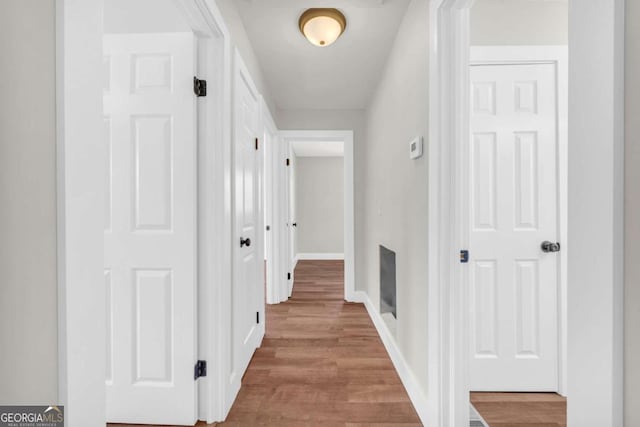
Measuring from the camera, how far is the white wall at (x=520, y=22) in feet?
6.33

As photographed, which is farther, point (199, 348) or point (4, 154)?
point (199, 348)

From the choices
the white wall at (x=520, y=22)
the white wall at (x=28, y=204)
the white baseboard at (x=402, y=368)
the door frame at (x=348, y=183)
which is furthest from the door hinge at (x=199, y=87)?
the door frame at (x=348, y=183)

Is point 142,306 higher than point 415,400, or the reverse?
point 142,306

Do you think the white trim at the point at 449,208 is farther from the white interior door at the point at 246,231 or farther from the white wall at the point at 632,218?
the white interior door at the point at 246,231

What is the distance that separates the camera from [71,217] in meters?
0.66

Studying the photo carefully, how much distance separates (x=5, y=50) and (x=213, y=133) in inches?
45.2

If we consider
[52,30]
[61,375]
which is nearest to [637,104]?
[52,30]

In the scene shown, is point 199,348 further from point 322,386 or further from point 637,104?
point 637,104

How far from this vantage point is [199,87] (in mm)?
1657

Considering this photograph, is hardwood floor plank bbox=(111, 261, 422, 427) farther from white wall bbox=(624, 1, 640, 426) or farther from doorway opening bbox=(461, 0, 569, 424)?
white wall bbox=(624, 1, 640, 426)

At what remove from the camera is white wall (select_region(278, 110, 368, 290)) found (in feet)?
13.1

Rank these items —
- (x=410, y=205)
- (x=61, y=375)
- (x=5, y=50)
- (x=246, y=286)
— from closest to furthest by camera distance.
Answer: (x=5, y=50) < (x=61, y=375) < (x=410, y=205) < (x=246, y=286)

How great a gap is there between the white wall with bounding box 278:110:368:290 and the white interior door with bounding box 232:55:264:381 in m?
1.37

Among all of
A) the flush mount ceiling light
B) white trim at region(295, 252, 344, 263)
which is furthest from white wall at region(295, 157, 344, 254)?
the flush mount ceiling light
